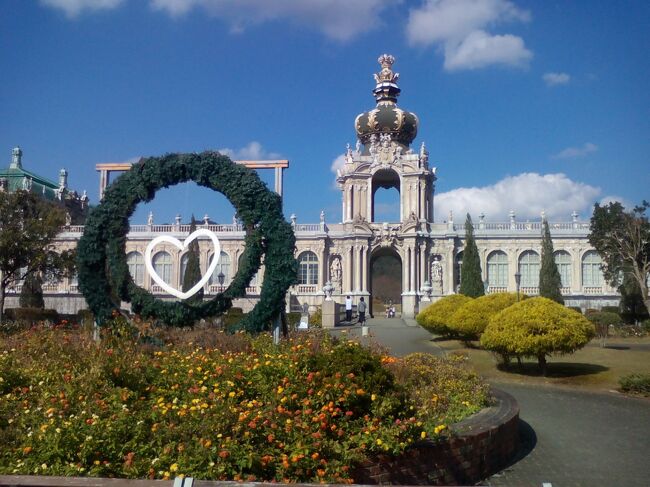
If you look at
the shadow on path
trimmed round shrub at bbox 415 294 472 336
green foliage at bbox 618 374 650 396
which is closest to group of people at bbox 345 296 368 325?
trimmed round shrub at bbox 415 294 472 336

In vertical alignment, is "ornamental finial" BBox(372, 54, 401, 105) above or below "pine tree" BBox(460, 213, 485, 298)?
above

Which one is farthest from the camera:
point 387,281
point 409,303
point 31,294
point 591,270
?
point 387,281

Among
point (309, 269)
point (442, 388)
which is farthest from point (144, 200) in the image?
point (309, 269)

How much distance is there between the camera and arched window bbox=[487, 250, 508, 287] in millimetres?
55969

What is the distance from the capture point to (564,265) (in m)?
55.3

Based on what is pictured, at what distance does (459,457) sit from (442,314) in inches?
828

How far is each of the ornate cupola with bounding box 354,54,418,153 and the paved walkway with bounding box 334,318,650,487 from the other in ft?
144

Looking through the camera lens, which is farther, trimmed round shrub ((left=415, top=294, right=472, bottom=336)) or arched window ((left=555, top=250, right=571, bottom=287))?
arched window ((left=555, top=250, right=571, bottom=287))

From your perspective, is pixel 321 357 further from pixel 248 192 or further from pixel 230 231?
pixel 230 231

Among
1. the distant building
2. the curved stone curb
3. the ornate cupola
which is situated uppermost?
the ornate cupola

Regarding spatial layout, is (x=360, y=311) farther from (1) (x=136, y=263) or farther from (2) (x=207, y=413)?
(2) (x=207, y=413)

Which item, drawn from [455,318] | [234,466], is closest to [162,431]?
[234,466]

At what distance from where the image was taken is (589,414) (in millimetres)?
14352

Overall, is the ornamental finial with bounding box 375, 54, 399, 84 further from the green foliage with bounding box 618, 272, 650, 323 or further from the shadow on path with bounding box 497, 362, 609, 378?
the shadow on path with bounding box 497, 362, 609, 378
